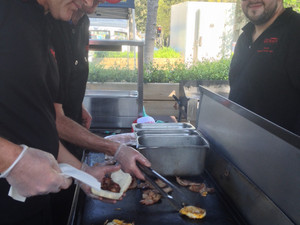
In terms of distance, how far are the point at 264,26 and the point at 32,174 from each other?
2.52 metres

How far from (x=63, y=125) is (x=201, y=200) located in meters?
1.02

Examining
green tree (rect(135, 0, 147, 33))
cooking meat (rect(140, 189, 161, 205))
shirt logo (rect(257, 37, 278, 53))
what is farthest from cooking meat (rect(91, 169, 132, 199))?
green tree (rect(135, 0, 147, 33))

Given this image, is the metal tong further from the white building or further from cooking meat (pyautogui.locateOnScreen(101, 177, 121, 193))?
the white building

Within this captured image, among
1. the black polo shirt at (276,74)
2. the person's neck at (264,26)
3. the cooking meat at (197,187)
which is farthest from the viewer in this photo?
the person's neck at (264,26)

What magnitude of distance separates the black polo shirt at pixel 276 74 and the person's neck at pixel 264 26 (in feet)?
0.28

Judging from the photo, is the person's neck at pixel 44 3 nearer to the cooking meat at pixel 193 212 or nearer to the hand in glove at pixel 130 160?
the hand in glove at pixel 130 160

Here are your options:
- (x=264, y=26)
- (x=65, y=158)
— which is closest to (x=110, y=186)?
(x=65, y=158)

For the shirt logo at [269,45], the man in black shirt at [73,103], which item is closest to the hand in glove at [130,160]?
the man in black shirt at [73,103]

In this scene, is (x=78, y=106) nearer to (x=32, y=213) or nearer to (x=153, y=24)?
(x=32, y=213)

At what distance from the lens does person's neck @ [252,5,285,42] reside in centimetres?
262

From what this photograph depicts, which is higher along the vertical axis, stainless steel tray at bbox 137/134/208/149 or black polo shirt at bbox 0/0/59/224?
black polo shirt at bbox 0/0/59/224

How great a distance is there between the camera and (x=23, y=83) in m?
1.16

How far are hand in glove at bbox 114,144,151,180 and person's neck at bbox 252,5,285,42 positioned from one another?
1889 mm

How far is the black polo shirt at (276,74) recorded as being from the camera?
2346 mm
